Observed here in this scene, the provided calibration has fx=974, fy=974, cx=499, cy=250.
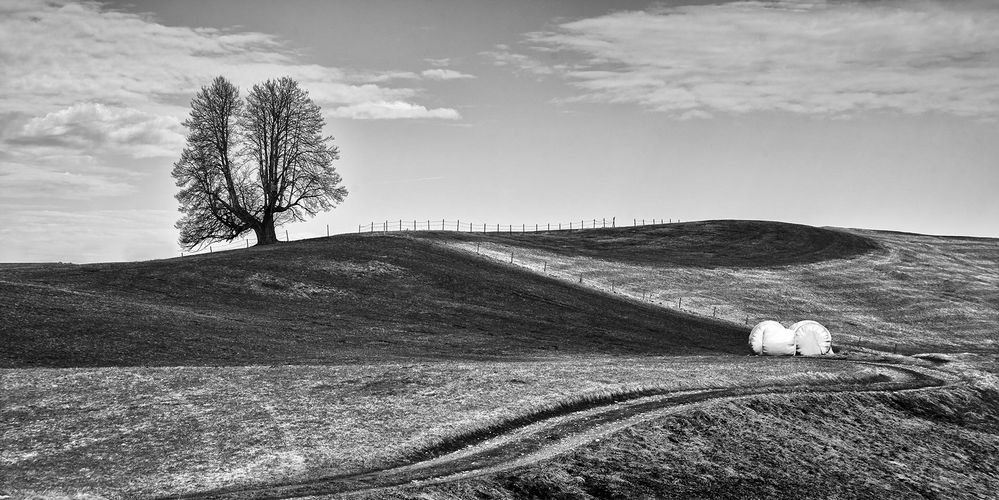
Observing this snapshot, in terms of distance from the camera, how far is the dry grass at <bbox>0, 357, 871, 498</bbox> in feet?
70.1

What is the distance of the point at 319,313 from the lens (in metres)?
49.6

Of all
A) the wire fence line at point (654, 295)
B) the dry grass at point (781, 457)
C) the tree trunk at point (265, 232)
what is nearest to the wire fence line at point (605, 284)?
the wire fence line at point (654, 295)

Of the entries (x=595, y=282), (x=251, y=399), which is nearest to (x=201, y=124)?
(x=595, y=282)

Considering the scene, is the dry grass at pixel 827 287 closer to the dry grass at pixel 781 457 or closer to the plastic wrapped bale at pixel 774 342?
the plastic wrapped bale at pixel 774 342

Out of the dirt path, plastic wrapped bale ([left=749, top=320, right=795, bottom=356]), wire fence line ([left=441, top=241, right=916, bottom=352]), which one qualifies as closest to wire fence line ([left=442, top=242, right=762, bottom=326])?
wire fence line ([left=441, top=241, right=916, bottom=352])

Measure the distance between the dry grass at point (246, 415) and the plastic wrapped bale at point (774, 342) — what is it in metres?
16.0

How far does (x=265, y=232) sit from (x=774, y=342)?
41.0 metres

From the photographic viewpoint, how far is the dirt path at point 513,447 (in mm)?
20000

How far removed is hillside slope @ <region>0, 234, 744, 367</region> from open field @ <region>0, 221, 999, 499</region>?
220 mm

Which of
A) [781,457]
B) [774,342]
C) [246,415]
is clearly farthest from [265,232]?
[781,457]

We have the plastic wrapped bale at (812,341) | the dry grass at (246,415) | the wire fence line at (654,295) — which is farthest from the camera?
the wire fence line at (654,295)

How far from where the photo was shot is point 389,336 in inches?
1777

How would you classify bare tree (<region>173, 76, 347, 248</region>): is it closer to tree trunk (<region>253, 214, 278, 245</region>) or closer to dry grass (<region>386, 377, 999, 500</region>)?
tree trunk (<region>253, 214, 278, 245</region>)

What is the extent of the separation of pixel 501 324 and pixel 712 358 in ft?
38.3
